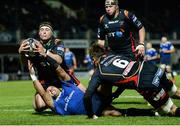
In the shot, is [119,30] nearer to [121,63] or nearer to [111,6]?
Answer: [111,6]

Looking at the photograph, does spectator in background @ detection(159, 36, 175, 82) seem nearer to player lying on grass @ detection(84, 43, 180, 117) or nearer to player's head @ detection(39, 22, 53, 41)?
player's head @ detection(39, 22, 53, 41)

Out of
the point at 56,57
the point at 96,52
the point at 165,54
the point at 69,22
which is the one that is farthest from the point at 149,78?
the point at 69,22

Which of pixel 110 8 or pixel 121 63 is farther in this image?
pixel 110 8

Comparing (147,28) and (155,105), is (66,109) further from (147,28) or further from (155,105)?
(147,28)

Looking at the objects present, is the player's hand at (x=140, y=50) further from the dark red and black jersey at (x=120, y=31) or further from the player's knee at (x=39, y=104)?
the player's knee at (x=39, y=104)

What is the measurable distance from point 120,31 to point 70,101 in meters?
2.20

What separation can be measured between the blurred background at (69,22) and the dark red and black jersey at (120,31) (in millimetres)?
36144

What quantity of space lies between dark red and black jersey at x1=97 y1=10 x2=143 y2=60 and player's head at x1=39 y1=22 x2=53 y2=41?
143 cm

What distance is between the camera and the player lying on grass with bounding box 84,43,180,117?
902 centimetres

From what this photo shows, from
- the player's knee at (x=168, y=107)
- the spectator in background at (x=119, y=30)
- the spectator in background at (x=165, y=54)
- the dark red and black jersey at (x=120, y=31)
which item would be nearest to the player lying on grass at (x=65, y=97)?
the player's knee at (x=168, y=107)

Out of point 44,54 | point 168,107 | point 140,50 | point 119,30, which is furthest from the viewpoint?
point 119,30

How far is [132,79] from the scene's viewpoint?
29.6 feet

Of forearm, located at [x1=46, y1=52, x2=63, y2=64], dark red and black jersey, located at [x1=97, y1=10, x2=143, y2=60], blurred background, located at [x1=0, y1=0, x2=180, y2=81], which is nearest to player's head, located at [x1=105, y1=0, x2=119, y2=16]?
dark red and black jersey, located at [x1=97, y1=10, x2=143, y2=60]

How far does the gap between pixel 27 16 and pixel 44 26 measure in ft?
140
